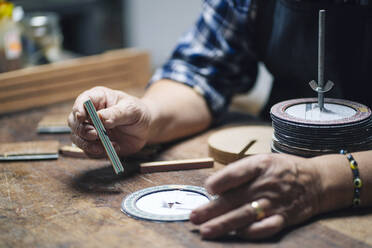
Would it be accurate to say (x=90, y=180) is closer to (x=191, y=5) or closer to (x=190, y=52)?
(x=190, y=52)

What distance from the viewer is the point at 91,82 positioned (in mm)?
1993

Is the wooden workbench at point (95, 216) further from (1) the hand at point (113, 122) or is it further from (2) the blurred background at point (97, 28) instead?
(2) the blurred background at point (97, 28)

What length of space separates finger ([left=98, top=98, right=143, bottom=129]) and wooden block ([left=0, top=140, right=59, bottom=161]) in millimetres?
275

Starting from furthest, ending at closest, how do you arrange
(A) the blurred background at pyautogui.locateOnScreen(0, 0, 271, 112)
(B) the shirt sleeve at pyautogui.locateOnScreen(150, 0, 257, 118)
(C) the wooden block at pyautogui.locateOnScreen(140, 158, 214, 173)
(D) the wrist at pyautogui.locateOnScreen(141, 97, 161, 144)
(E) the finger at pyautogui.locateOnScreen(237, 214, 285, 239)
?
1. (A) the blurred background at pyautogui.locateOnScreen(0, 0, 271, 112)
2. (B) the shirt sleeve at pyautogui.locateOnScreen(150, 0, 257, 118)
3. (D) the wrist at pyautogui.locateOnScreen(141, 97, 161, 144)
4. (C) the wooden block at pyautogui.locateOnScreen(140, 158, 214, 173)
5. (E) the finger at pyautogui.locateOnScreen(237, 214, 285, 239)

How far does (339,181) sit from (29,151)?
2.75ft

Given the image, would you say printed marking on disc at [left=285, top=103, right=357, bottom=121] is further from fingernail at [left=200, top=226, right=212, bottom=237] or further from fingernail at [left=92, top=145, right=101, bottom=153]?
fingernail at [left=92, top=145, right=101, bottom=153]

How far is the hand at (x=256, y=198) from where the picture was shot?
2.70 ft

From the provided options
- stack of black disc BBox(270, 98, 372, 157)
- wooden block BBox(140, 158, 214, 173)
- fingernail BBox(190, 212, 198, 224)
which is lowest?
wooden block BBox(140, 158, 214, 173)

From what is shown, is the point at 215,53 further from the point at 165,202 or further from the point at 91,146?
the point at 165,202

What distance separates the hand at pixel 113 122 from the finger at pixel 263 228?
0.44m

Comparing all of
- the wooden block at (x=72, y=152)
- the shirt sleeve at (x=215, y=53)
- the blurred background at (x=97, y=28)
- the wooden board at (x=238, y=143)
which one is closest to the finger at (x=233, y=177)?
the wooden board at (x=238, y=143)

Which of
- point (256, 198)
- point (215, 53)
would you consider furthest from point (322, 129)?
point (215, 53)

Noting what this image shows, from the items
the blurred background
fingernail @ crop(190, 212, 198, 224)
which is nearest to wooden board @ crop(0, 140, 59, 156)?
fingernail @ crop(190, 212, 198, 224)

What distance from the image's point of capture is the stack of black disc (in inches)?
36.9
